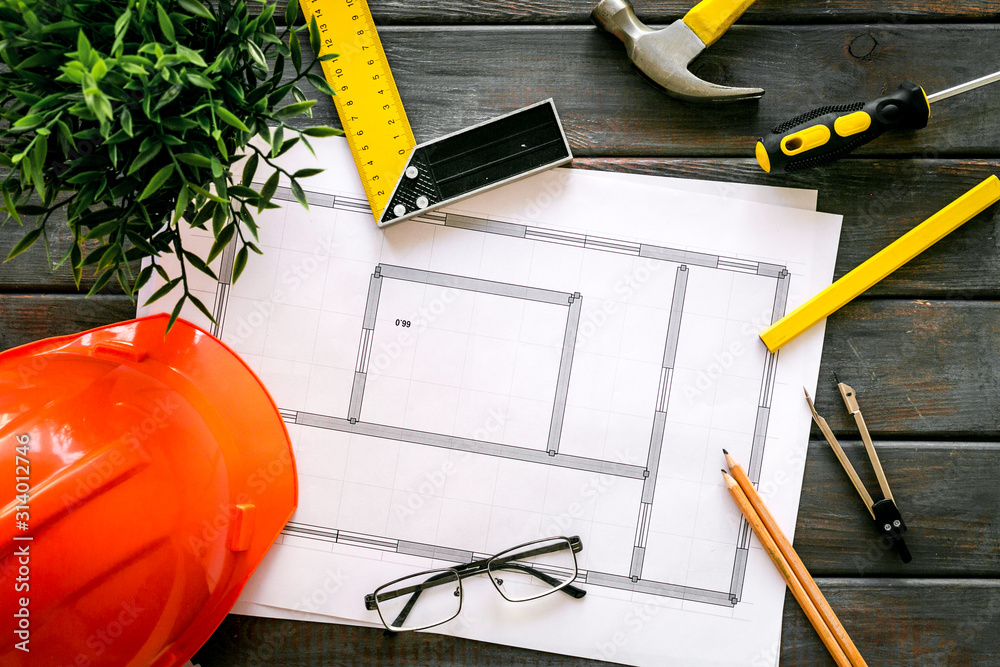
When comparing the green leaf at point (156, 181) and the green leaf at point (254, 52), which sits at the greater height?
the green leaf at point (254, 52)

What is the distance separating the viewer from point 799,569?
919mm

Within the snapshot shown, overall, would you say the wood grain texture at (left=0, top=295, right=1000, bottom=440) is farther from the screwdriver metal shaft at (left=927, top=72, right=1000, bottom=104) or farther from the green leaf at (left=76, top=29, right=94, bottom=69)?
the green leaf at (left=76, top=29, right=94, bottom=69)

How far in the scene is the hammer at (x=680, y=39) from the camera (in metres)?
0.90

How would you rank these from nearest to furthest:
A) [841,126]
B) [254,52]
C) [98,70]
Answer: [98,70]
[254,52]
[841,126]

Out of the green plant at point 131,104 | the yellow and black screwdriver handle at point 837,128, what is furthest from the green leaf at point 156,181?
the yellow and black screwdriver handle at point 837,128

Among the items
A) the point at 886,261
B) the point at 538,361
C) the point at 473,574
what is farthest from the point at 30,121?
the point at 886,261

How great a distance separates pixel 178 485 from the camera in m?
0.80

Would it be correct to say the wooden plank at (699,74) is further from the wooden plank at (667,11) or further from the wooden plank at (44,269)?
the wooden plank at (44,269)

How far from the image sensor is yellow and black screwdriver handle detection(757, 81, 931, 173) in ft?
2.86

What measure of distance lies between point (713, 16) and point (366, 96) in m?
0.52

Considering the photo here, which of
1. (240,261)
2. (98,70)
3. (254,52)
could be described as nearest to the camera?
(98,70)

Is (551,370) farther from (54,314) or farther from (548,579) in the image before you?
(54,314)

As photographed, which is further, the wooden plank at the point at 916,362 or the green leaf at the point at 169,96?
the wooden plank at the point at 916,362

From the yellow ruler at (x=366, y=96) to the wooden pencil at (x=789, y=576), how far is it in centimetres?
69
